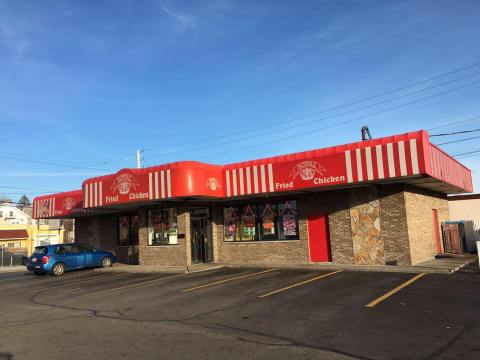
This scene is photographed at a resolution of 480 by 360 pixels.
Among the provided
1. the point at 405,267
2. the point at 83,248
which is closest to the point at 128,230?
the point at 83,248

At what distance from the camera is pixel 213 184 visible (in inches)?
774

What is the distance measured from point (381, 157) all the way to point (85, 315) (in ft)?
35.9

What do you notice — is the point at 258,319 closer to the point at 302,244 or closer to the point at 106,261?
the point at 302,244

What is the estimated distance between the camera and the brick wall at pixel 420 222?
56.1ft

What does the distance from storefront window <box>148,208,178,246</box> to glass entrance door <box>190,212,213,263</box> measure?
35.7 inches

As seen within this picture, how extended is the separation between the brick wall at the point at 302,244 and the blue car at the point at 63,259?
6.68 m

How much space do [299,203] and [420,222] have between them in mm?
5250

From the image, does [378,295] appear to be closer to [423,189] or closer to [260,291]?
[260,291]

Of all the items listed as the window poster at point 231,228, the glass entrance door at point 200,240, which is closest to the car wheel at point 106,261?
the glass entrance door at point 200,240

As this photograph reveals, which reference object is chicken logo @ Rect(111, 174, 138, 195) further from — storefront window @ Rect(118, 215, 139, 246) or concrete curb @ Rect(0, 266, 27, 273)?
concrete curb @ Rect(0, 266, 27, 273)

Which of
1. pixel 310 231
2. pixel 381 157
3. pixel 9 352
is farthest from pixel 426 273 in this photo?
pixel 9 352

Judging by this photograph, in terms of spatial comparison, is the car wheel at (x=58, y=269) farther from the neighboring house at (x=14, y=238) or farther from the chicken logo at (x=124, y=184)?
the neighboring house at (x=14, y=238)

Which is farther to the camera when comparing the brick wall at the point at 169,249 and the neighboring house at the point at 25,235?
the neighboring house at the point at 25,235

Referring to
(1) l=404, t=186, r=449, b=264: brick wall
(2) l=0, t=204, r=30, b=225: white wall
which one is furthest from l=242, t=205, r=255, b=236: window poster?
(2) l=0, t=204, r=30, b=225: white wall
